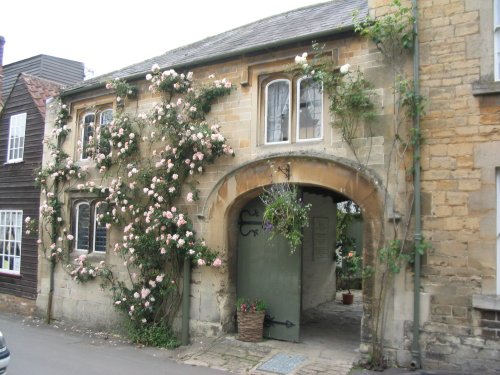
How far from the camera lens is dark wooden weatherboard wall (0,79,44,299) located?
1269 cm

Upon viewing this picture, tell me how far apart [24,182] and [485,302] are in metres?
11.7

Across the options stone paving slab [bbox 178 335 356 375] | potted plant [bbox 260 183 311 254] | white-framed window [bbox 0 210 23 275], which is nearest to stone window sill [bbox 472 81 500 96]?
potted plant [bbox 260 183 311 254]

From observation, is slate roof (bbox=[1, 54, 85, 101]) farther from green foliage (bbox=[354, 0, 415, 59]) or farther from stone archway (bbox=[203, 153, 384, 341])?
green foliage (bbox=[354, 0, 415, 59])

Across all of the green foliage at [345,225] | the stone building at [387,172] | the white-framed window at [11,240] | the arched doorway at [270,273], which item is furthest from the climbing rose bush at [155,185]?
the green foliage at [345,225]

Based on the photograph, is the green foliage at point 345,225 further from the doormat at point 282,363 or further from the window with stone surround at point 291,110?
the doormat at point 282,363

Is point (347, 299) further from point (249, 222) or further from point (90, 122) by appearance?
point (90, 122)

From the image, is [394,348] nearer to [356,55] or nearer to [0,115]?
[356,55]

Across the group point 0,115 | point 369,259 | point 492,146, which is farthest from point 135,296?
point 0,115

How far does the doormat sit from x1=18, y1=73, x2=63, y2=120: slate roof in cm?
936

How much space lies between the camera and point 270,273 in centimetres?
910

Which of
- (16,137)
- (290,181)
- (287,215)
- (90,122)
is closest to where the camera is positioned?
(287,215)

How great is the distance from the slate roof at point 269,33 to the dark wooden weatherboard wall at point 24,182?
217 centimetres

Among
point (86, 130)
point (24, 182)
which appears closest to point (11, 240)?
point (24, 182)

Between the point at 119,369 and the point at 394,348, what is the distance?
4.37 meters
